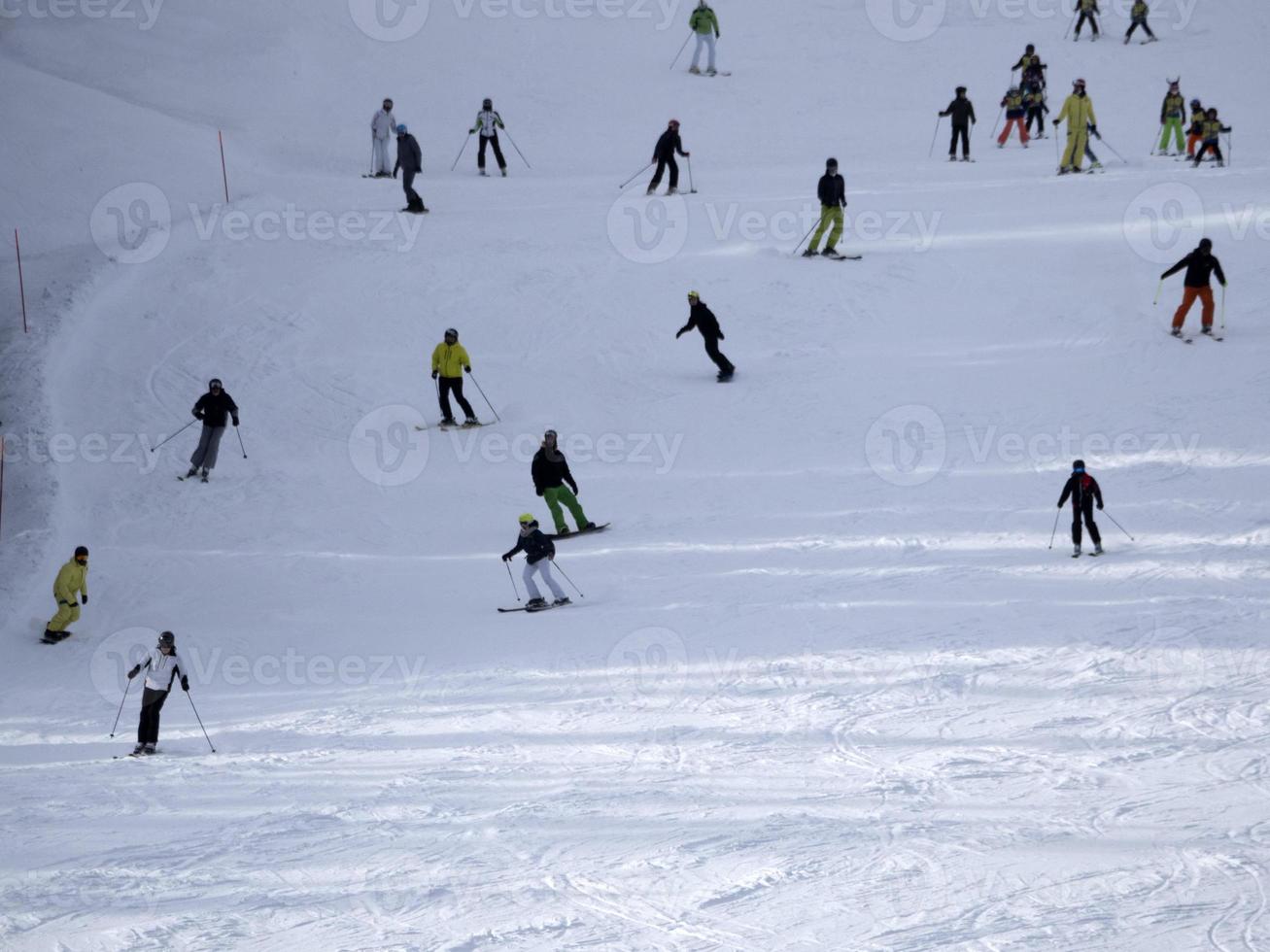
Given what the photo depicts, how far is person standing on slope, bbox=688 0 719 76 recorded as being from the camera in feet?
92.3

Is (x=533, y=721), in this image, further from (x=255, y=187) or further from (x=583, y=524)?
(x=255, y=187)

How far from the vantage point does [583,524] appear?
1459cm

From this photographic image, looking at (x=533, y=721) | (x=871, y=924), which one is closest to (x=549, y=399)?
(x=533, y=721)

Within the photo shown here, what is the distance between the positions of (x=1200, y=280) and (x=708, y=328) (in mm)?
6391

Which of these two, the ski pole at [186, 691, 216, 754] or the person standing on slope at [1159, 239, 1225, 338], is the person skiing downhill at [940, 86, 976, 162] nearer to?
the person standing on slope at [1159, 239, 1225, 338]

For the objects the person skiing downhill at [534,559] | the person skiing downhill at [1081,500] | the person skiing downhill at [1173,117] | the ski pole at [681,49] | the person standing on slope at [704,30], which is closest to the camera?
the person skiing downhill at [1081,500]

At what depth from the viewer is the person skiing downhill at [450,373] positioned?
16.8m

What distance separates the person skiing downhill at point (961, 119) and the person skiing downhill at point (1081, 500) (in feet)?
40.8

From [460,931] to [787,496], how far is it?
336 inches

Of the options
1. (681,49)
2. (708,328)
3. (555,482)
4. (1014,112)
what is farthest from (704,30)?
(555,482)

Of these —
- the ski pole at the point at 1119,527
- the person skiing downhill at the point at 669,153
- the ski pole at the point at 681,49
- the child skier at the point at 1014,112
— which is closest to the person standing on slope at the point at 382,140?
the person skiing downhill at the point at 669,153

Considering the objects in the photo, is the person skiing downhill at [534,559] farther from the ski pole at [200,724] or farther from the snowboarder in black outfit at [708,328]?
the snowboarder in black outfit at [708,328]

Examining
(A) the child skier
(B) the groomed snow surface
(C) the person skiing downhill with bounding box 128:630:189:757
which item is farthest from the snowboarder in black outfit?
(A) the child skier

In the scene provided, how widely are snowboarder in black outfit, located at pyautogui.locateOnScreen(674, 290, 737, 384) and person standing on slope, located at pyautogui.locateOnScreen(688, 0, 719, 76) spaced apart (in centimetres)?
1281
